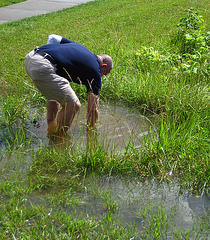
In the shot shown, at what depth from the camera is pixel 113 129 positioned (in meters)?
4.77

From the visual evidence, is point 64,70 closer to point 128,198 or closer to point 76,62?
point 76,62

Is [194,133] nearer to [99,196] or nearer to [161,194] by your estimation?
[161,194]

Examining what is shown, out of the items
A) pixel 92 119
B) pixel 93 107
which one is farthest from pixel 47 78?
pixel 92 119

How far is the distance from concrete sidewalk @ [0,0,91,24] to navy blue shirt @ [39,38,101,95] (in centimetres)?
→ 695

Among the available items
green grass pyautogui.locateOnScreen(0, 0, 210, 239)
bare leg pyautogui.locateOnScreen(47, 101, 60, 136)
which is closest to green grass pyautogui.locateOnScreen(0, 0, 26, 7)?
green grass pyautogui.locateOnScreen(0, 0, 210, 239)

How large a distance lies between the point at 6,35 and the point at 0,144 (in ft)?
17.1

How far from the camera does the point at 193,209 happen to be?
318 centimetres

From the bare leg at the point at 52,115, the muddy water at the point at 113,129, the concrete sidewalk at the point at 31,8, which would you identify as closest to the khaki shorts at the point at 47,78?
the muddy water at the point at 113,129

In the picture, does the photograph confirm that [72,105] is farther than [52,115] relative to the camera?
No

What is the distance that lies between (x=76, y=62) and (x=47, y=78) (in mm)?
373

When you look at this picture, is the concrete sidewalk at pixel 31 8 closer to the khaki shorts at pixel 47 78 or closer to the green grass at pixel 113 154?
the green grass at pixel 113 154

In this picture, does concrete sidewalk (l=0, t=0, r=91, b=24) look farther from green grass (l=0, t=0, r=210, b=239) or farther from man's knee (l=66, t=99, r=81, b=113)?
man's knee (l=66, t=99, r=81, b=113)

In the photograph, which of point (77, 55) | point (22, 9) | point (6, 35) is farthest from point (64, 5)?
point (77, 55)

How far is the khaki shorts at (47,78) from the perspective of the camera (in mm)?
3898
